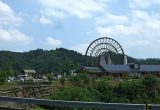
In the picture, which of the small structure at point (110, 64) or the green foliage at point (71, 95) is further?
the small structure at point (110, 64)

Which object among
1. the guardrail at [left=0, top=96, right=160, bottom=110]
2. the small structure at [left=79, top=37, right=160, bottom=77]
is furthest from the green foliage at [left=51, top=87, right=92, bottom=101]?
the small structure at [left=79, top=37, right=160, bottom=77]

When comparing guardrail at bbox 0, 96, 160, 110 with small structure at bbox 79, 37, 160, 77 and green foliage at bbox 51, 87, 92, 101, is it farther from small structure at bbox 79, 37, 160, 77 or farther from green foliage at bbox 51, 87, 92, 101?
small structure at bbox 79, 37, 160, 77

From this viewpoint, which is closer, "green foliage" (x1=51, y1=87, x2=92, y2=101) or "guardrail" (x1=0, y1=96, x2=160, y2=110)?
"guardrail" (x1=0, y1=96, x2=160, y2=110)

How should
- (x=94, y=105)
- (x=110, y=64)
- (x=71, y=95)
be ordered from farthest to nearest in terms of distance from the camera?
(x=110, y=64)
(x=71, y=95)
(x=94, y=105)

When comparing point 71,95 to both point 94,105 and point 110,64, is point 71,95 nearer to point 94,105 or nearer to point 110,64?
point 94,105

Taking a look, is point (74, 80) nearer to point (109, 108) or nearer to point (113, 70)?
point (113, 70)

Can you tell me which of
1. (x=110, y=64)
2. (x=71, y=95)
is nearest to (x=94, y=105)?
(x=71, y=95)

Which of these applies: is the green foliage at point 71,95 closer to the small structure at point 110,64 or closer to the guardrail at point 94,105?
the guardrail at point 94,105

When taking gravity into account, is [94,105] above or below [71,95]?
above

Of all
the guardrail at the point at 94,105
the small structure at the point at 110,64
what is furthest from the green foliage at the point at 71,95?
the small structure at the point at 110,64

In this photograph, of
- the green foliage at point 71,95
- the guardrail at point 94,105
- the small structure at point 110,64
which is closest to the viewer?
the guardrail at point 94,105

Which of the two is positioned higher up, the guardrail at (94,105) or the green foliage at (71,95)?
the guardrail at (94,105)

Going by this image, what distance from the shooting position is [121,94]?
69500mm

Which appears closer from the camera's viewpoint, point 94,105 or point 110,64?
point 94,105
